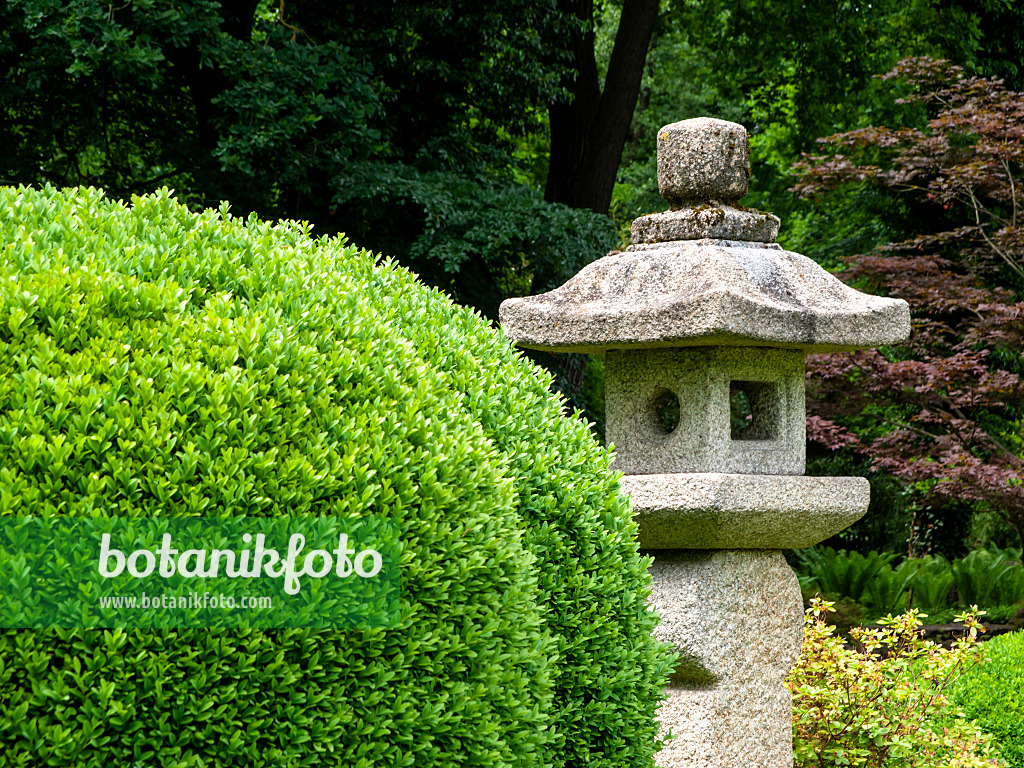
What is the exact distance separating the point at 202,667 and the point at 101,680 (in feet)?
0.55

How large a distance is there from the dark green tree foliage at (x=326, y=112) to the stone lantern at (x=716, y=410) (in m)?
4.32

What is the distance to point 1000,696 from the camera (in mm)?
5723

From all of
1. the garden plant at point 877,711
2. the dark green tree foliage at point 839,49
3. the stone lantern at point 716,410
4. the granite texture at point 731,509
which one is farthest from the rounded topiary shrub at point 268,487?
the dark green tree foliage at point 839,49

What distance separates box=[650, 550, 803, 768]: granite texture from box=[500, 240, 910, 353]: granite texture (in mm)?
964

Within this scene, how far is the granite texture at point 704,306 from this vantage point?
4.02 metres

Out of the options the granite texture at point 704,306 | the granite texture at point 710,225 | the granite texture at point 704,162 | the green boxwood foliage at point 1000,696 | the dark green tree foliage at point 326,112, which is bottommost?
the green boxwood foliage at point 1000,696

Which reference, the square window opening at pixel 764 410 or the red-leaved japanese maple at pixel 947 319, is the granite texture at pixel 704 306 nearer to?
the square window opening at pixel 764 410

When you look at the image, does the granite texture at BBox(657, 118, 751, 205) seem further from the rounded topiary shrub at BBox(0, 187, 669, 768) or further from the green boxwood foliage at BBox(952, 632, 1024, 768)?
the green boxwood foliage at BBox(952, 632, 1024, 768)

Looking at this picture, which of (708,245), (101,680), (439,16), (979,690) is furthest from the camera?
(439,16)

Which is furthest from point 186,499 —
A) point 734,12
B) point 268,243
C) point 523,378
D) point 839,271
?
point 734,12

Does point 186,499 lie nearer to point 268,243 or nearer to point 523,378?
point 268,243

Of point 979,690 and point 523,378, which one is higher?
point 523,378

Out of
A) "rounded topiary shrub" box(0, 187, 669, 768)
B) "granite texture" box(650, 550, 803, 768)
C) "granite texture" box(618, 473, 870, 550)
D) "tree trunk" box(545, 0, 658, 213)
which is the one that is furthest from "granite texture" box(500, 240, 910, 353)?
"tree trunk" box(545, 0, 658, 213)

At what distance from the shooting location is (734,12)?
12.6 m
